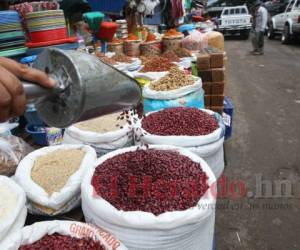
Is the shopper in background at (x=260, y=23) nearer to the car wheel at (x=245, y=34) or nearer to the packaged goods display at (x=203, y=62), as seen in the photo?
the car wheel at (x=245, y=34)

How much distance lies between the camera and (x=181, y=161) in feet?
5.29

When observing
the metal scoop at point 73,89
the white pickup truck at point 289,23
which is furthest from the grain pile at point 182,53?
the white pickup truck at point 289,23

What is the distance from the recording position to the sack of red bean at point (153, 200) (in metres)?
1.25

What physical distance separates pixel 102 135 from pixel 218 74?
163 centimetres

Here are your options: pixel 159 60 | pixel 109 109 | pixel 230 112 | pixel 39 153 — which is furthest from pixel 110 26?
pixel 109 109

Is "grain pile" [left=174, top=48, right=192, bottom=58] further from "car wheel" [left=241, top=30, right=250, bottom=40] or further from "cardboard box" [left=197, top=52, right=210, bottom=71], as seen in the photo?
"car wheel" [left=241, top=30, right=250, bottom=40]

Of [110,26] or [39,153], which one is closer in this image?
[39,153]

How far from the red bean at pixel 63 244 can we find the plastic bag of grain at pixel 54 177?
8.0 inches

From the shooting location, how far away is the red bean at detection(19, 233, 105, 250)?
1.24 meters

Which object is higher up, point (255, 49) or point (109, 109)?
point (109, 109)

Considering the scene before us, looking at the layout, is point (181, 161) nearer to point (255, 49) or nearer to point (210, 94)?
point (210, 94)

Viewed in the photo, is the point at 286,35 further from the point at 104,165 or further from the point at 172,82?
the point at 104,165

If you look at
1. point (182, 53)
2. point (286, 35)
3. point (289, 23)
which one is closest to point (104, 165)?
point (182, 53)

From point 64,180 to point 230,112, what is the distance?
2.18m
